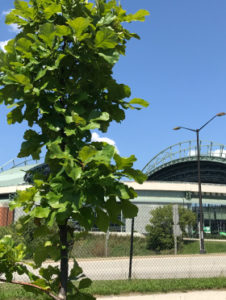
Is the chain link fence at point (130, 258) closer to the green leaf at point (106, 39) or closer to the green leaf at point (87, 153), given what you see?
the green leaf at point (106, 39)

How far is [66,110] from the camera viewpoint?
253 cm

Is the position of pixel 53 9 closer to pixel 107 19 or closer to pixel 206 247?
pixel 107 19

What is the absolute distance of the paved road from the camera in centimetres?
1159

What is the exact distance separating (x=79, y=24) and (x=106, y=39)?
24 cm

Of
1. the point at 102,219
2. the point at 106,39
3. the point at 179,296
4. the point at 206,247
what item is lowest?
the point at 206,247

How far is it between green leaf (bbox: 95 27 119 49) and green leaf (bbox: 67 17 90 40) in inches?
4.9

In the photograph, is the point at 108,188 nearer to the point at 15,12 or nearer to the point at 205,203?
the point at 15,12

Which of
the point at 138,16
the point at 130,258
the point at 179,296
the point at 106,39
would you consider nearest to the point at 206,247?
the point at 130,258

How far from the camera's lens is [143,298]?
23.2 feet

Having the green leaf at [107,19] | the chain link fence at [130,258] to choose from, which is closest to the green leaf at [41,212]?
the green leaf at [107,19]

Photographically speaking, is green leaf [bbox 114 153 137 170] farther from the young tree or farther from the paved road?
the paved road

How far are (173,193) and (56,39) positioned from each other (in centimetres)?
5010

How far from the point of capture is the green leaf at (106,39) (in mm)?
2430

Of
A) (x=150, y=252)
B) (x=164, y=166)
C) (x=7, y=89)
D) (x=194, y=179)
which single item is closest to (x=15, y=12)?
(x=7, y=89)
